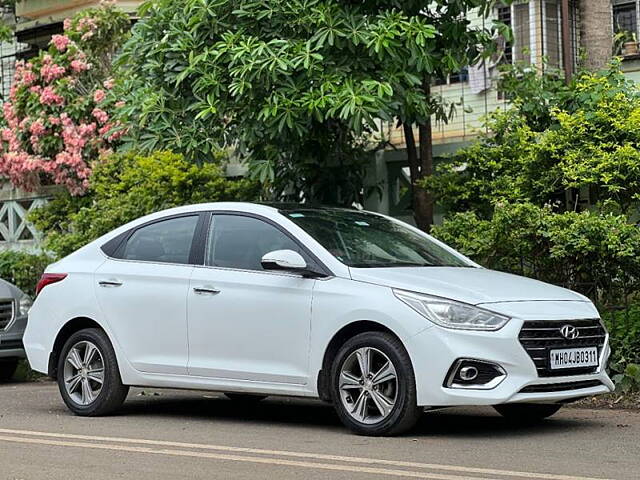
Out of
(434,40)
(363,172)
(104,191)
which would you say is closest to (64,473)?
(434,40)

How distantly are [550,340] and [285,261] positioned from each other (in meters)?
1.90

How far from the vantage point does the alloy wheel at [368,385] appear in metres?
9.34

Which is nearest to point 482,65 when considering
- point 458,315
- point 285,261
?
point 285,261

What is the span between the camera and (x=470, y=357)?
9039 millimetres

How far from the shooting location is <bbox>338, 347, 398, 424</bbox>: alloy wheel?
9336mm

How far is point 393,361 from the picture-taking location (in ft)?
30.4

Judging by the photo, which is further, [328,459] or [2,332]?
[2,332]

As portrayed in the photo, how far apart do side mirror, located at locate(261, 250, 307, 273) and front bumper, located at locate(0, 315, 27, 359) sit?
5.59 m

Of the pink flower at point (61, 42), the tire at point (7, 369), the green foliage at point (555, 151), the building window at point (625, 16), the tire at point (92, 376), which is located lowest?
the tire at point (7, 369)

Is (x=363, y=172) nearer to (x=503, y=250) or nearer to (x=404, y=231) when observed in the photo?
(x=503, y=250)

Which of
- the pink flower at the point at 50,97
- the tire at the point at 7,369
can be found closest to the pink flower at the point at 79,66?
the pink flower at the point at 50,97

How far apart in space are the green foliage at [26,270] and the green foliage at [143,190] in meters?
0.41

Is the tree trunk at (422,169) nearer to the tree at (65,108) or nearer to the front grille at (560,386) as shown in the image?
the tree at (65,108)

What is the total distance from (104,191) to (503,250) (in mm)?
6479
